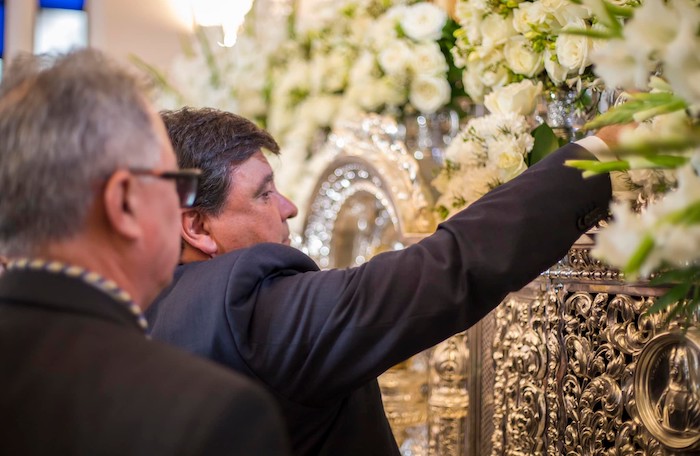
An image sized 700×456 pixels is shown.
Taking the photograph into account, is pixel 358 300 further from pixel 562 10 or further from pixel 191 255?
pixel 562 10

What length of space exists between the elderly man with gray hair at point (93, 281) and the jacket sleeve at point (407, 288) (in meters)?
0.48

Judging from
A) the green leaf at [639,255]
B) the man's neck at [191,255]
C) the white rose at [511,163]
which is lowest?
the man's neck at [191,255]

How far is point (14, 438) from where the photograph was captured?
904 mm

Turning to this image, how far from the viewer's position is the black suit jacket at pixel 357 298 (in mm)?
1460

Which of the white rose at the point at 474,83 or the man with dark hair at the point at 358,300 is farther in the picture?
the white rose at the point at 474,83

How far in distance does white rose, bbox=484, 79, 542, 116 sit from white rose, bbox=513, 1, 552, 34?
0.10 m

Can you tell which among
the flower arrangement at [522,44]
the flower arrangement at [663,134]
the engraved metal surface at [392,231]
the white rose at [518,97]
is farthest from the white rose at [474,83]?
the flower arrangement at [663,134]

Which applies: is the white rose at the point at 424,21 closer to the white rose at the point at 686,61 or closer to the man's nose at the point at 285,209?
the man's nose at the point at 285,209

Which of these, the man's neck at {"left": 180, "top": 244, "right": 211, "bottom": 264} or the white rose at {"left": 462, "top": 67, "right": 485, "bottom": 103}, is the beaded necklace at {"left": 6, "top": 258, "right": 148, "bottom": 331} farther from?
the white rose at {"left": 462, "top": 67, "right": 485, "bottom": 103}

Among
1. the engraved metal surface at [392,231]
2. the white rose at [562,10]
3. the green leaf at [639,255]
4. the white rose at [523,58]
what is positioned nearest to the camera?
the green leaf at [639,255]

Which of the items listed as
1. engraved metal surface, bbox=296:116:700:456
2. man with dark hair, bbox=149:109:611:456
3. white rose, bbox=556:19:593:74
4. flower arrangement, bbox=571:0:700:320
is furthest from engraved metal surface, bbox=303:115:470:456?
flower arrangement, bbox=571:0:700:320

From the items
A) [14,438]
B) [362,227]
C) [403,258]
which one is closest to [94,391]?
[14,438]

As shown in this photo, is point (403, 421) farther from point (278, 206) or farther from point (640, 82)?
point (640, 82)

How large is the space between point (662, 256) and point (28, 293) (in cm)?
66
